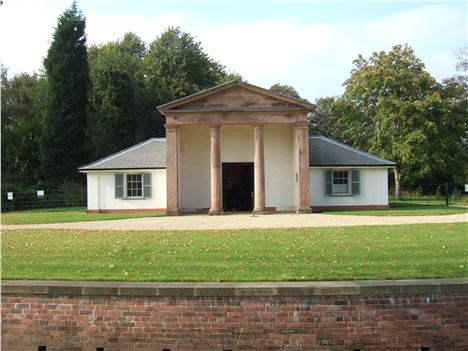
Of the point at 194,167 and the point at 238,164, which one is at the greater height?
the point at 238,164

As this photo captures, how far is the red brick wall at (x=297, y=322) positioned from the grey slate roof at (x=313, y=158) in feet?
77.8

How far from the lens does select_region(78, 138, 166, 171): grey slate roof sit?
32062mm

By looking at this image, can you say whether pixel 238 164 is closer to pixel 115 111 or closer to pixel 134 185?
pixel 134 185

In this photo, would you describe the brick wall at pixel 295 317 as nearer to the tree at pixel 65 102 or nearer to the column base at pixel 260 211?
the column base at pixel 260 211

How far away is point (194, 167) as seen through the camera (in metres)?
32.7

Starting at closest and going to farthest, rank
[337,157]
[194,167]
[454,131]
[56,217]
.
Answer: [56,217] < [337,157] < [194,167] < [454,131]

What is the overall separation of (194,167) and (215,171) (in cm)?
382

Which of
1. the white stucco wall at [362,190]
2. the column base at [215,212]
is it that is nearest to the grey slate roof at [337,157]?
the white stucco wall at [362,190]

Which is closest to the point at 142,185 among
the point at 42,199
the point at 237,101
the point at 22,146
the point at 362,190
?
the point at 237,101

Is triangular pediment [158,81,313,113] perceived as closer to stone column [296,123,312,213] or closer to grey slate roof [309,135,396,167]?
stone column [296,123,312,213]

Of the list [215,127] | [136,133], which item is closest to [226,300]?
[215,127]

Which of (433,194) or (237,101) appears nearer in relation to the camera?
(237,101)

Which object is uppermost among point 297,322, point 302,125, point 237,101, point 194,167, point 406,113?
point 406,113

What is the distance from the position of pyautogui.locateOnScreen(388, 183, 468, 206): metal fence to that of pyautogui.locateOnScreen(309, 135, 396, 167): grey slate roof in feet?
18.6
